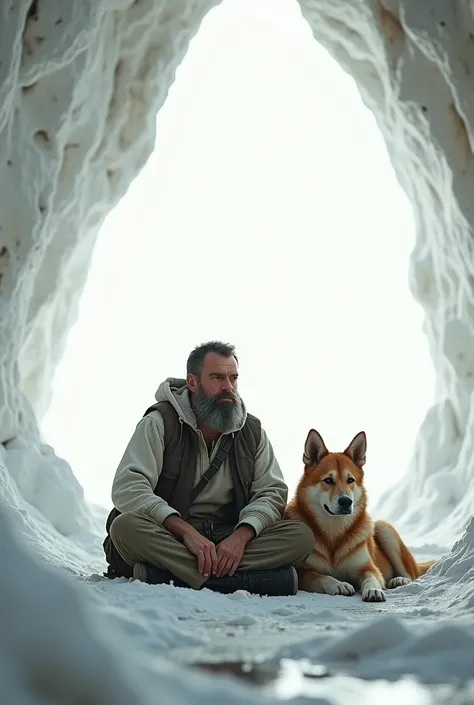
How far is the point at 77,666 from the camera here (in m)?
1.15

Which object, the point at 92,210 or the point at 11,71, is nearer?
the point at 11,71

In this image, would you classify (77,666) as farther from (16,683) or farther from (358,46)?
(358,46)

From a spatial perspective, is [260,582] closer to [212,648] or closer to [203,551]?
[203,551]

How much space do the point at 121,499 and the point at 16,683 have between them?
97.8 inches

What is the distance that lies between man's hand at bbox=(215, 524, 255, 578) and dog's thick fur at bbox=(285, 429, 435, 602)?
A: 1.55 ft

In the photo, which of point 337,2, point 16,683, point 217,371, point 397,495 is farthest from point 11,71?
point 397,495

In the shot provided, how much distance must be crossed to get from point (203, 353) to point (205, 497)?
28.5 inches

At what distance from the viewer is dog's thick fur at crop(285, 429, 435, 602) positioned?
12.4 ft

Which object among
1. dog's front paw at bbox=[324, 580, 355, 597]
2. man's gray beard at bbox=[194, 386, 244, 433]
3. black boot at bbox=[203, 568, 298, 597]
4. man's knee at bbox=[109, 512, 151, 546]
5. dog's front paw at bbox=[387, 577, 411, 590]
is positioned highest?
man's gray beard at bbox=[194, 386, 244, 433]

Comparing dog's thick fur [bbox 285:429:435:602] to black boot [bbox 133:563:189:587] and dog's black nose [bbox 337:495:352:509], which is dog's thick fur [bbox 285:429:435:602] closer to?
dog's black nose [bbox 337:495:352:509]

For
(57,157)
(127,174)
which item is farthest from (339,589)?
(127,174)

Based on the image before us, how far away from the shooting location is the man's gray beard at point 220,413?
368cm

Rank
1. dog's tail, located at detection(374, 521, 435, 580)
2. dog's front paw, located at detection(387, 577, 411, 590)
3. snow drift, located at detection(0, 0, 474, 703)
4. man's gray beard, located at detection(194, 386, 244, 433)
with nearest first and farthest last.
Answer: man's gray beard, located at detection(194, 386, 244, 433)
dog's front paw, located at detection(387, 577, 411, 590)
dog's tail, located at detection(374, 521, 435, 580)
snow drift, located at detection(0, 0, 474, 703)

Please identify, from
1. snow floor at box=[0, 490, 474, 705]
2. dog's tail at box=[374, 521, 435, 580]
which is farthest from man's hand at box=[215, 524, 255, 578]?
dog's tail at box=[374, 521, 435, 580]
